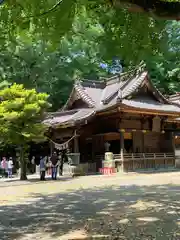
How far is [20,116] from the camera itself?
62.5ft

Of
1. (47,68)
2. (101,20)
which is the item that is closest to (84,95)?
(47,68)

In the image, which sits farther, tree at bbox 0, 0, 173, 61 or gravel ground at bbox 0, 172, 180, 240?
gravel ground at bbox 0, 172, 180, 240

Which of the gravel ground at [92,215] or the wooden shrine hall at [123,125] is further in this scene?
the wooden shrine hall at [123,125]

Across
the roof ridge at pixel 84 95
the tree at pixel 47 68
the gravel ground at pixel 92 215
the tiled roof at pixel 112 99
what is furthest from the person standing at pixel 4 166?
the gravel ground at pixel 92 215

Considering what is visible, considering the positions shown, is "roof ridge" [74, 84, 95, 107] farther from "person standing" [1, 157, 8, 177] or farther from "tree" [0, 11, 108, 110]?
"person standing" [1, 157, 8, 177]

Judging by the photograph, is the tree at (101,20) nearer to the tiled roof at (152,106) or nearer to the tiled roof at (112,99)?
the tiled roof at (112,99)

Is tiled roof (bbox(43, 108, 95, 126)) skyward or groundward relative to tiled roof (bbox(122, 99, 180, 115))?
groundward

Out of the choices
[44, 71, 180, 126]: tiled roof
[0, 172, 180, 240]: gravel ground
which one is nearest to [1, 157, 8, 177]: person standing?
[44, 71, 180, 126]: tiled roof

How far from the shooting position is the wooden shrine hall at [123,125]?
2386 cm

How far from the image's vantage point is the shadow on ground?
6711 millimetres

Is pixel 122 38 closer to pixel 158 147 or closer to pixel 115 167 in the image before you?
pixel 115 167

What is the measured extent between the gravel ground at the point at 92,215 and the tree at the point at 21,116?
21.0ft

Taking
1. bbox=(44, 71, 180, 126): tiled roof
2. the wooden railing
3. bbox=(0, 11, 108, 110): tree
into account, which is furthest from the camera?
bbox=(0, 11, 108, 110): tree

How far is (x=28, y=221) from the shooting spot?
8.19 metres
